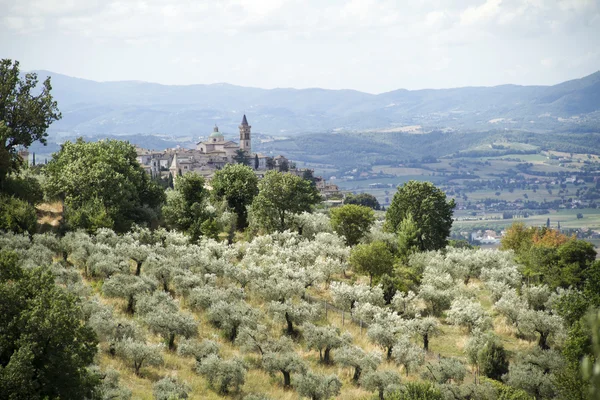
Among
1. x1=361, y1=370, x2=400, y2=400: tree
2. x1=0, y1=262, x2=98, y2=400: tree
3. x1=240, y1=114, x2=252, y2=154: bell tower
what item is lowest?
x1=361, y1=370, x2=400, y2=400: tree

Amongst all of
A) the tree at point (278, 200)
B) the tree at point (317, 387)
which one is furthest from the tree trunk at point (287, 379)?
the tree at point (278, 200)

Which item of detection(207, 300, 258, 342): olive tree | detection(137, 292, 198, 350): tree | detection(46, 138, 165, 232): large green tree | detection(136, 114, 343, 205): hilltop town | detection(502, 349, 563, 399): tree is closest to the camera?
detection(502, 349, 563, 399): tree

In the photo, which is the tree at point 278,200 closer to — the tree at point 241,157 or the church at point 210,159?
the church at point 210,159

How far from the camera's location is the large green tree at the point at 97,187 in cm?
4678

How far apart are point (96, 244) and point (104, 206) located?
26.6ft

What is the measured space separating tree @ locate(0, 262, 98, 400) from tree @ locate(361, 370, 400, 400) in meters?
13.2

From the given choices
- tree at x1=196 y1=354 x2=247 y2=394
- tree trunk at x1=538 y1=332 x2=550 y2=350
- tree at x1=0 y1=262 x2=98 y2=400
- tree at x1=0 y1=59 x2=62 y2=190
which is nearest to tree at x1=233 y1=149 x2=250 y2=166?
tree at x1=0 y1=59 x2=62 y2=190

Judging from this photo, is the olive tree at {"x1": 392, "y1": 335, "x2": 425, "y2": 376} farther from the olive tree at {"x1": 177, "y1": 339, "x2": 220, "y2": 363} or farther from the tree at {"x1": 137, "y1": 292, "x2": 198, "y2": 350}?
the tree at {"x1": 137, "y1": 292, "x2": 198, "y2": 350}

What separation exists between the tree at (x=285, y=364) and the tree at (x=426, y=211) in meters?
29.7

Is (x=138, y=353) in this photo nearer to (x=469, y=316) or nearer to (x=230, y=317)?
(x=230, y=317)

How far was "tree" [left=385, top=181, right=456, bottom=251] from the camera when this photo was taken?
58438 mm

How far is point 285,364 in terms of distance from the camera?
96.9 feet

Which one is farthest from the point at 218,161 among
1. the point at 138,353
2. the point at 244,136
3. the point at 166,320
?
the point at 138,353

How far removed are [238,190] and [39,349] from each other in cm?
4104
